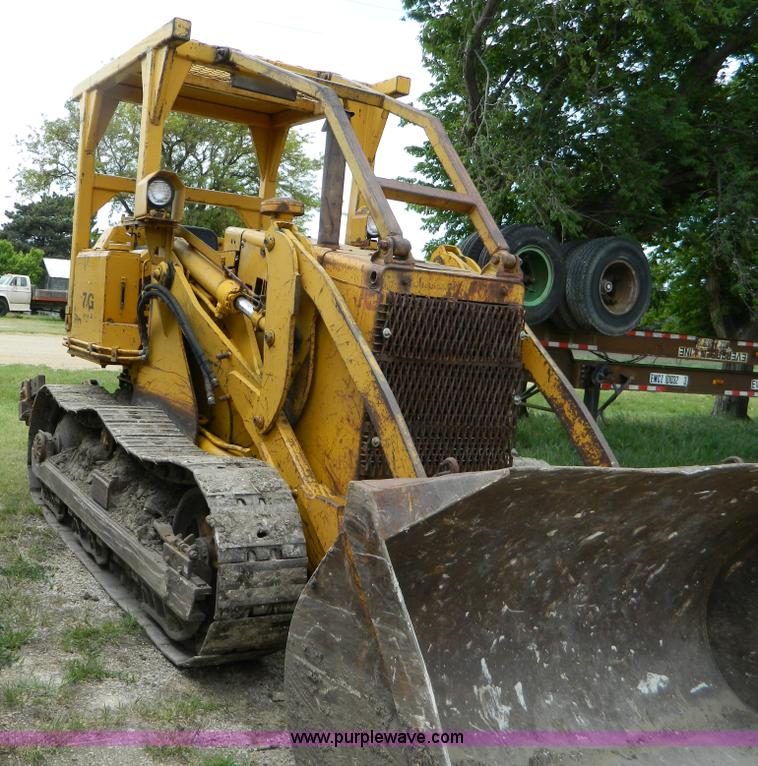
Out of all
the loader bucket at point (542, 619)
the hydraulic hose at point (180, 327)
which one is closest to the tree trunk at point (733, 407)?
the hydraulic hose at point (180, 327)

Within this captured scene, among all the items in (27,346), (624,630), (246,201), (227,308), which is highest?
(246,201)

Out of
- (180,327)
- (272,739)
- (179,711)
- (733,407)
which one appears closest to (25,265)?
(733,407)

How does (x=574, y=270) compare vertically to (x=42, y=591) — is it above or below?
above

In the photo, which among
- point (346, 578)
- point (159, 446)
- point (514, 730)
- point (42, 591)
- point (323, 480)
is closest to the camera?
point (346, 578)

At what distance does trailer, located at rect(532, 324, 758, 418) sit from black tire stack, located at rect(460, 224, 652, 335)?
321 mm

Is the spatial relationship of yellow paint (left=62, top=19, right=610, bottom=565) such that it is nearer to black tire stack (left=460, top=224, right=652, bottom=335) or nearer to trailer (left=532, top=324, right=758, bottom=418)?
black tire stack (left=460, top=224, right=652, bottom=335)

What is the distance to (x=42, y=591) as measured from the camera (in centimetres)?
466

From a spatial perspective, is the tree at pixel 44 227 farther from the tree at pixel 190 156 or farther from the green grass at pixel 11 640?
the green grass at pixel 11 640

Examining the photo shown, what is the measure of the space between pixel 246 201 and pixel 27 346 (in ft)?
49.9

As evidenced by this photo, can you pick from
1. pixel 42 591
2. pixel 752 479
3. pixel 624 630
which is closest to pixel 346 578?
pixel 624 630

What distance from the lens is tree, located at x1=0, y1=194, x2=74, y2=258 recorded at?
51812mm

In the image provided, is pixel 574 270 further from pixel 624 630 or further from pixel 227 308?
pixel 624 630

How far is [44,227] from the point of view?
171ft

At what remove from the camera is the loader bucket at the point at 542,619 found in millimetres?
2598
